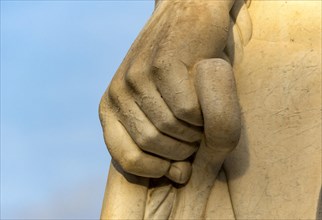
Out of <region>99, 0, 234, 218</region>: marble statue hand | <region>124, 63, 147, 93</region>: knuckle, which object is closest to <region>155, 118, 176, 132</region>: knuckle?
<region>99, 0, 234, 218</region>: marble statue hand

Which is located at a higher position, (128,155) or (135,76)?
(135,76)

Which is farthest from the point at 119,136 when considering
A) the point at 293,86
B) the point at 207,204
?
the point at 293,86

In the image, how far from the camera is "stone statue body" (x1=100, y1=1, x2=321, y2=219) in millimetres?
2301

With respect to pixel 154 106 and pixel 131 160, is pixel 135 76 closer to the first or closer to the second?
pixel 154 106

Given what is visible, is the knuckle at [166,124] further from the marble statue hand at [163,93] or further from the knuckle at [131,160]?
the knuckle at [131,160]

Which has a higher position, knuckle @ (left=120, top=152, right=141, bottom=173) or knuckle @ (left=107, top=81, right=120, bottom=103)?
knuckle @ (left=107, top=81, right=120, bottom=103)

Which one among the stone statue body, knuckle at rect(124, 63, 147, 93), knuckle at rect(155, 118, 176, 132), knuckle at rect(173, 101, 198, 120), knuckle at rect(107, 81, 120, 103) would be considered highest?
knuckle at rect(124, 63, 147, 93)

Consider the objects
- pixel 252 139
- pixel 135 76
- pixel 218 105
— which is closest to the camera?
pixel 218 105

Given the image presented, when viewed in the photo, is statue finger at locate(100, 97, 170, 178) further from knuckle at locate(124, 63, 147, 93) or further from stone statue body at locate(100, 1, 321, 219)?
knuckle at locate(124, 63, 147, 93)

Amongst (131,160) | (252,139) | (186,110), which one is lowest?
(252,139)

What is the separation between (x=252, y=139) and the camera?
7.86 feet

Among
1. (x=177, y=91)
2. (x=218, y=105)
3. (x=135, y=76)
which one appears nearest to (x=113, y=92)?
(x=135, y=76)

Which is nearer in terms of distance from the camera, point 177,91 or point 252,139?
point 177,91

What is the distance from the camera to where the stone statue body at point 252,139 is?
230 centimetres
